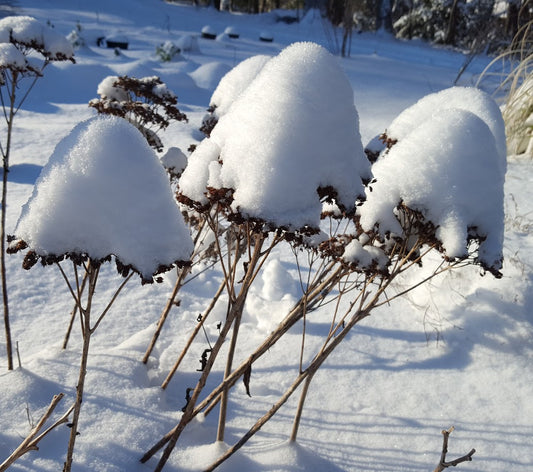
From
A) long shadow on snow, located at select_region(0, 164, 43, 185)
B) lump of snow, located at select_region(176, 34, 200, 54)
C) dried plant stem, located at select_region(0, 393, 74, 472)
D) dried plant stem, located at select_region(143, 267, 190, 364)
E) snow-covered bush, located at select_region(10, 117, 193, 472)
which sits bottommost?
long shadow on snow, located at select_region(0, 164, 43, 185)

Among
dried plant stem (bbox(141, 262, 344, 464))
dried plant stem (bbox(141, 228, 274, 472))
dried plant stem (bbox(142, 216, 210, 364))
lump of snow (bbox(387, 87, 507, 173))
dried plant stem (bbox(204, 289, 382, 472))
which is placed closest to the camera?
dried plant stem (bbox(141, 228, 274, 472))

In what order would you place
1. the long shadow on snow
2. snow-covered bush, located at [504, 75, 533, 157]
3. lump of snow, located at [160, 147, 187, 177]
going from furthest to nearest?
1. snow-covered bush, located at [504, 75, 533, 157]
2. the long shadow on snow
3. lump of snow, located at [160, 147, 187, 177]

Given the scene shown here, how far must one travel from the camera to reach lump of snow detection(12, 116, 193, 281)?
1.07m

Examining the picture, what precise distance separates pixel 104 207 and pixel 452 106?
137 centimetres

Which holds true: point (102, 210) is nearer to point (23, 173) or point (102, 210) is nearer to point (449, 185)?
point (449, 185)

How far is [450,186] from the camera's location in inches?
54.2

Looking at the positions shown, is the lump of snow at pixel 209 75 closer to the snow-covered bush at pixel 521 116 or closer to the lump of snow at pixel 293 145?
the snow-covered bush at pixel 521 116

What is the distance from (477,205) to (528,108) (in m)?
4.10

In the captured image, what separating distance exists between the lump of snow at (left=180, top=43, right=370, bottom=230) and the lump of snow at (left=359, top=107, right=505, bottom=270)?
9.6 inches

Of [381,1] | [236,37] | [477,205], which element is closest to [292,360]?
[477,205]

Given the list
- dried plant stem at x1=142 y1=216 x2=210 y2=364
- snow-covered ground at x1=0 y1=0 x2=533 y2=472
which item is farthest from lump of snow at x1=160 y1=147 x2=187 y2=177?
snow-covered ground at x1=0 y1=0 x2=533 y2=472

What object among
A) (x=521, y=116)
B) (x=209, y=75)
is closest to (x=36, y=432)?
(x=521, y=116)

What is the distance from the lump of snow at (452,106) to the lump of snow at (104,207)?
1.07 metres

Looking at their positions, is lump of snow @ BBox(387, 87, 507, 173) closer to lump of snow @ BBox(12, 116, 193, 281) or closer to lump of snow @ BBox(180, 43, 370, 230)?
lump of snow @ BBox(180, 43, 370, 230)
